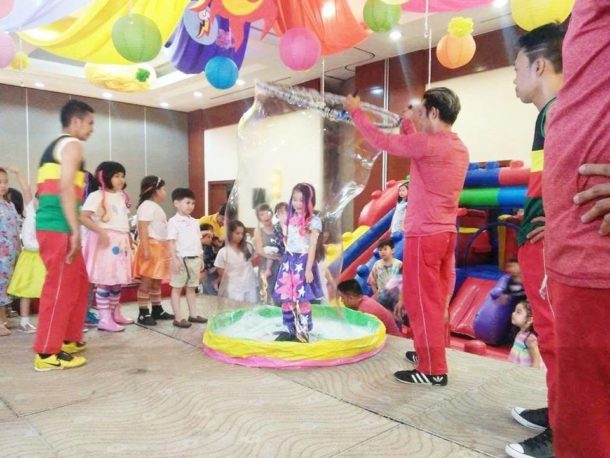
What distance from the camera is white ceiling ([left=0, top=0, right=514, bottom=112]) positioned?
218 inches

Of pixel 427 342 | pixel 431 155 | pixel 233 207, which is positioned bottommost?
pixel 427 342

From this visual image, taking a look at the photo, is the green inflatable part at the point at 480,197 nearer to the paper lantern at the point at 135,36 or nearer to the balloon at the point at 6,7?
the paper lantern at the point at 135,36

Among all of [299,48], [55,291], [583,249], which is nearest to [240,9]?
[299,48]

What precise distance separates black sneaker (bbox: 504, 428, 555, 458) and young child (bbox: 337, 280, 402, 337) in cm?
170

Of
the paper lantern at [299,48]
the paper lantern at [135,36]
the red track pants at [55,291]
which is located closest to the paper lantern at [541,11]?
the paper lantern at [299,48]

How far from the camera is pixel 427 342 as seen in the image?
219 cm

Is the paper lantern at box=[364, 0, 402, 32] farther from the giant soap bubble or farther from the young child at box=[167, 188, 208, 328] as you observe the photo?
the young child at box=[167, 188, 208, 328]

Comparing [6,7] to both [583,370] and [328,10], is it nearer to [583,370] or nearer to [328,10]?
[328,10]

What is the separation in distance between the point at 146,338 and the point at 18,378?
0.83 metres

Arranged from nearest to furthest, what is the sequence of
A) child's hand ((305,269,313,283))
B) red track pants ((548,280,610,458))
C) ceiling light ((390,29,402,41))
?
red track pants ((548,280,610,458)) < child's hand ((305,269,313,283)) < ceiling light ((390,29,402,41))

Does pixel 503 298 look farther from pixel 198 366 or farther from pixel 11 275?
pixel 11 275

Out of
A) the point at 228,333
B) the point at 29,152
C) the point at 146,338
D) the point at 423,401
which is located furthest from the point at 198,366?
the point at 29,152

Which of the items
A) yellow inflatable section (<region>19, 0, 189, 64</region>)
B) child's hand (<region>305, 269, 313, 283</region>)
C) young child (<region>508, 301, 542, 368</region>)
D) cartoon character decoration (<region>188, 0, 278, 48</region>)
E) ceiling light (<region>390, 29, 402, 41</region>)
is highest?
ceiling light (<region>390, 29, 402, 41</region>)

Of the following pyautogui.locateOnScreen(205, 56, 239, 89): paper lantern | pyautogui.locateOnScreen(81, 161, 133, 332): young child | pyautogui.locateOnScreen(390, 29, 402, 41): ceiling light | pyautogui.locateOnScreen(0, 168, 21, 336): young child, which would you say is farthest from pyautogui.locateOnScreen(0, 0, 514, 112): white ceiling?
pyautogui.locateOnScreen(0, 168, 21, 336): young child
